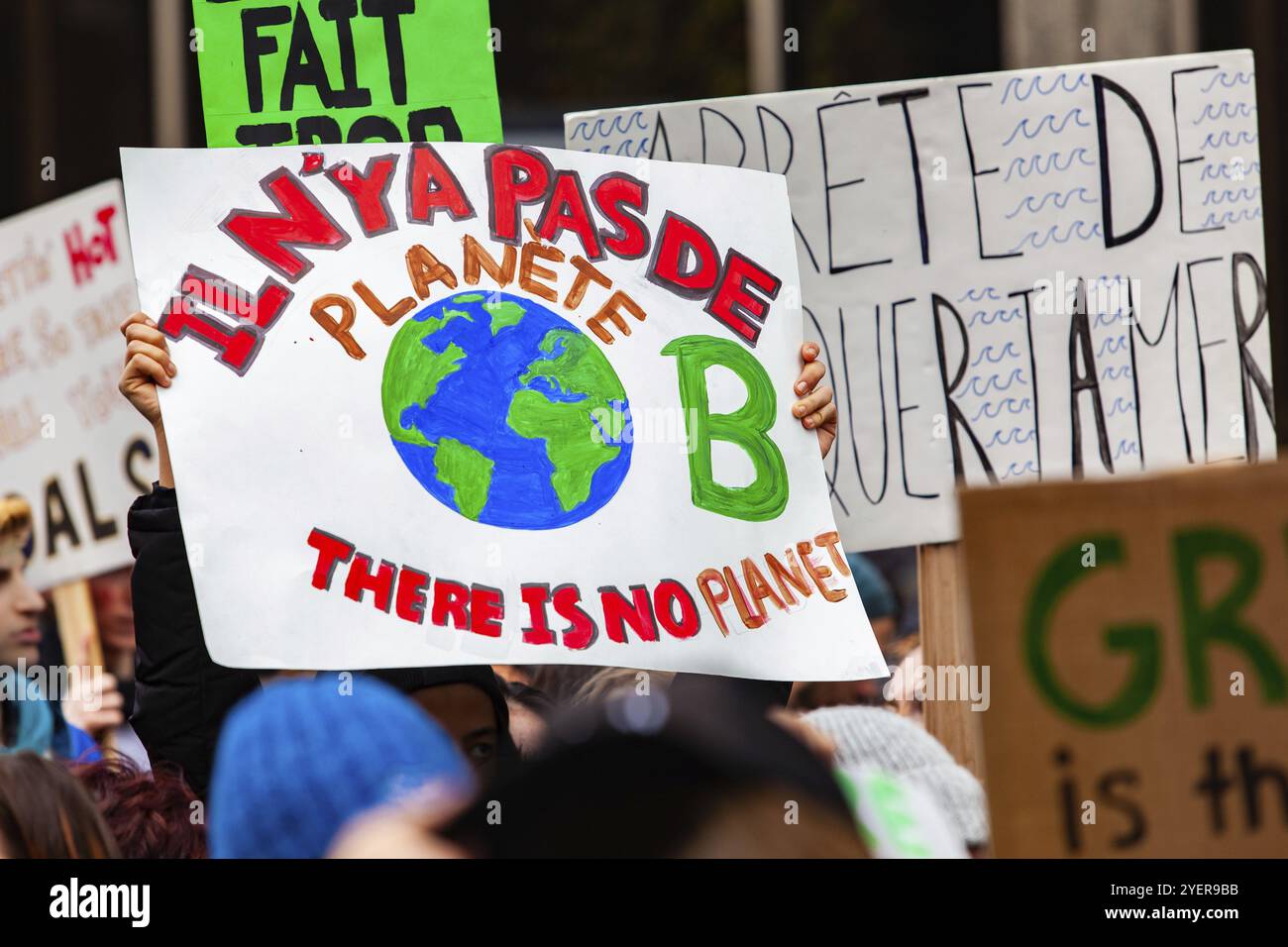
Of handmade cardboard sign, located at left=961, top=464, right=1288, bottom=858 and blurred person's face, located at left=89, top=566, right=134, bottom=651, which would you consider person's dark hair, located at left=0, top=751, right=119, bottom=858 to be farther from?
blurred person's face, located at left=89, top=566, right=134, bottom=651

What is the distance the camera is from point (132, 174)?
6.85 ft

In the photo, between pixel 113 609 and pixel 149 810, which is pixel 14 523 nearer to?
pixel 113 609

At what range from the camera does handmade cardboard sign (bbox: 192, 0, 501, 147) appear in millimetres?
2344

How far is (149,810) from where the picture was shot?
194cm

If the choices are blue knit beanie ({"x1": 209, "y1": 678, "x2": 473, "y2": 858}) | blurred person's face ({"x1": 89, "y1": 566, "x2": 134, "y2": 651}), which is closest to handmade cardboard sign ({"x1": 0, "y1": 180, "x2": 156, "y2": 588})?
blurred person's face ({"x1": 89, "y1": 566, "x2": 134, "y2": 651})

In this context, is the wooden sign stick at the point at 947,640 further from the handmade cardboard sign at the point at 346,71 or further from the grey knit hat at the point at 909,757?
the handmade cardboard sign at the point at 346,71

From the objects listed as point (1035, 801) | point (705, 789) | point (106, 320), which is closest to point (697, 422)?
point (1035, 801)

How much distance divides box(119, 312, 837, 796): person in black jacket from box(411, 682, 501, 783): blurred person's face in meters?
0.27

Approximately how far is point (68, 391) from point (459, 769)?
102 inches

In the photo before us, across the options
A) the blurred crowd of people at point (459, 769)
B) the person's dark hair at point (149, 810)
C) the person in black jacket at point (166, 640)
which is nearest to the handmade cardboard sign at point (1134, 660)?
the blurred crowd of people at point (459, 769)

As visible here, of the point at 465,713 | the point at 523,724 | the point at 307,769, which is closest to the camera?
the point at 307,769

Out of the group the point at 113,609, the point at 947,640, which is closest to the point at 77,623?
the point at 113,609

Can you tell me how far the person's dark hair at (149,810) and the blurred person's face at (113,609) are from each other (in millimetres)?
1889

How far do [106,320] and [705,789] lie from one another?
10.1 feet
